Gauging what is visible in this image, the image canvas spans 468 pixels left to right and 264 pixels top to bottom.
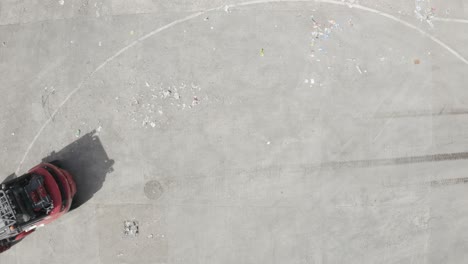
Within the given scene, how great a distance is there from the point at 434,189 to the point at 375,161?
5.65 feet

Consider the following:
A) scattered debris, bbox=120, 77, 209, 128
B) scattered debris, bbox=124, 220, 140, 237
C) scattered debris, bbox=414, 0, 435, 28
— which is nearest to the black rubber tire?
scattered debris, bbox=120, 77, 209, 128

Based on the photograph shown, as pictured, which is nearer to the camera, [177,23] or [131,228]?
[131,228]

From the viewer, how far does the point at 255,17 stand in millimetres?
10742

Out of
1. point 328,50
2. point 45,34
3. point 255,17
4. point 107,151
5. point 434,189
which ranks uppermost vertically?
point 45,34

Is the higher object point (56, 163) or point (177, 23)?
point (177, 23)

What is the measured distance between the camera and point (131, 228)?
10.7m

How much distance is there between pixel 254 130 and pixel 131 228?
14.1ft

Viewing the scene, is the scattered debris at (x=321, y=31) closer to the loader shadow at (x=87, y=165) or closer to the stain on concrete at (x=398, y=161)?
the stain on concrete at (x=398, y=161)

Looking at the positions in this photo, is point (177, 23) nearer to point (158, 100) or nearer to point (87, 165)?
point (158, 100)

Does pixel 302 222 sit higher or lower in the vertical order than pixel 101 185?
lower

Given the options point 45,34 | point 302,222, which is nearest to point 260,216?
point 302,222

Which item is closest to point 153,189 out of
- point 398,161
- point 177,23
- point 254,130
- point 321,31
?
point 254,130

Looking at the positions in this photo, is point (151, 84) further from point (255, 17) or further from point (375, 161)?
point (375, 161)

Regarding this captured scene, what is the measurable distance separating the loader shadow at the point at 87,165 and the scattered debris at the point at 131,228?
4.24 feet
